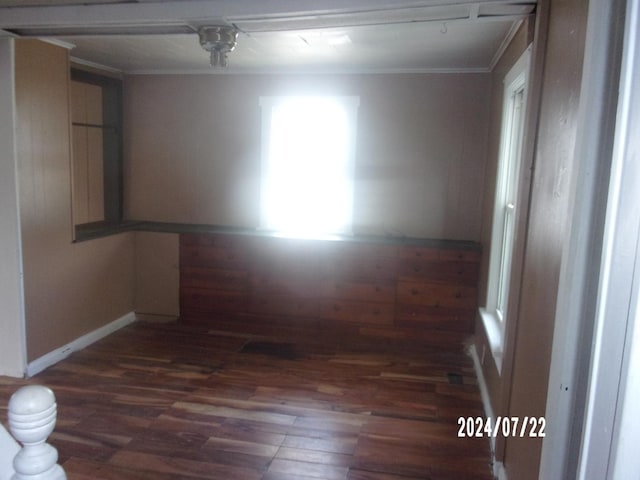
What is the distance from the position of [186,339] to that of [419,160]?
240cm

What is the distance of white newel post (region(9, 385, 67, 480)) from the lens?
89 cm

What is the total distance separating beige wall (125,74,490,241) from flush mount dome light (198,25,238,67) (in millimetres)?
1678

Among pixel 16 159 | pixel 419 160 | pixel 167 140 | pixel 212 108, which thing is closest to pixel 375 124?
pixel 419 160

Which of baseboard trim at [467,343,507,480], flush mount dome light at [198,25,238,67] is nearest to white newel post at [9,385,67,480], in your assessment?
baseboard trim at [467,343,507,480]

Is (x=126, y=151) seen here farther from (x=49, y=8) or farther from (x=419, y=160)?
(x=419, y=160)

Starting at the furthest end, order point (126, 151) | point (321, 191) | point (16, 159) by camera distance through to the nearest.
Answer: point (126, 151)
point (321, 191)
point (16, 159)

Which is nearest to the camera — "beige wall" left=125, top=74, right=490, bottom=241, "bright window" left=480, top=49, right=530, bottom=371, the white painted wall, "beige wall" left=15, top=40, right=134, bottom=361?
"bright window" left=480, top=49, right=530, bottom=371

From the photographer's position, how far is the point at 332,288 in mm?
3955

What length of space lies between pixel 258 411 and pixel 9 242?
73.9 inches

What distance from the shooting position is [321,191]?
4.24 metres

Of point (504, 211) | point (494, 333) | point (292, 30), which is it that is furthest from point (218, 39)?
point (494, 333)

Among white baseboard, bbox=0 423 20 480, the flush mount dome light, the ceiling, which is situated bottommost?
white baseboard, bbox=0 423 20 480

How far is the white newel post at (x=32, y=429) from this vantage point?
89 centimetres
